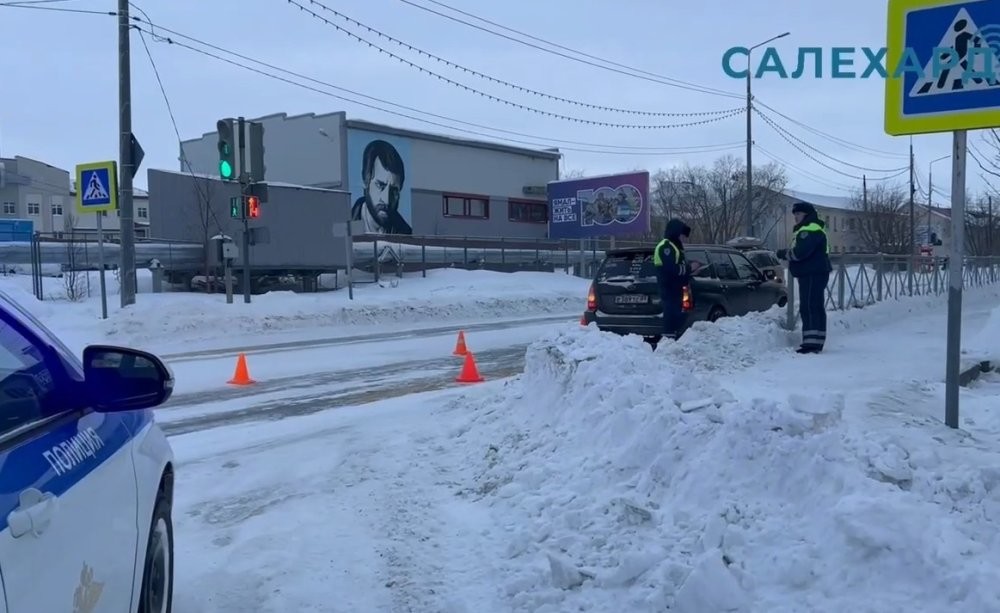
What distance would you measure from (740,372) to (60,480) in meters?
7.98

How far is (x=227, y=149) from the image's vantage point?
61.9 feet

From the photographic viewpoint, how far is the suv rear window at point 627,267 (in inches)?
492

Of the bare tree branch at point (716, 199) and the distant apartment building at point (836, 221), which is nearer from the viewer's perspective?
the bare tree branch at point (716, 199)

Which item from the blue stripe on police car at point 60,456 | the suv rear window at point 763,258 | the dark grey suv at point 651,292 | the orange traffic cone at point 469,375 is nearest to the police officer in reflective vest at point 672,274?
the dark grey suv at point 651,292

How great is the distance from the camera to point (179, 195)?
27.0m

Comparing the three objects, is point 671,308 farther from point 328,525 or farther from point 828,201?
point 828,201

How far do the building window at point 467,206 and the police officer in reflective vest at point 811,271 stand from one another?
3585 cm

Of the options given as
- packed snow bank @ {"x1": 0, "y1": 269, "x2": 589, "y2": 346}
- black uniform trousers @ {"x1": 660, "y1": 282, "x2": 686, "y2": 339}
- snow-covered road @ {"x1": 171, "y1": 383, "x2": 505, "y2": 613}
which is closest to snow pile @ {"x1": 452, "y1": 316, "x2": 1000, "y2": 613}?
snow-covered road @ {"x1": 171, "y1": 383, "x2": 505, "y2": 613}

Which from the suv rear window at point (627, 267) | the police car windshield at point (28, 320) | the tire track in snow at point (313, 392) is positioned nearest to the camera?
the police car windshield at point (28, 320)

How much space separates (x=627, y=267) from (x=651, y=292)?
2.20 ft

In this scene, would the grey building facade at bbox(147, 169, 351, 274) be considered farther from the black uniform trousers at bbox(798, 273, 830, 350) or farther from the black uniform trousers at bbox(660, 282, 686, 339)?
the black uniform trousers at bbox(798, 273, 830, 350)

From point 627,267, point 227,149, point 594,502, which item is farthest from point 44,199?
point 594,502

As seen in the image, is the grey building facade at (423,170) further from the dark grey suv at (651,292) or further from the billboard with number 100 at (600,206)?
the dark grey suv at (651,292)

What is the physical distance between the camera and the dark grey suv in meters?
12.3
